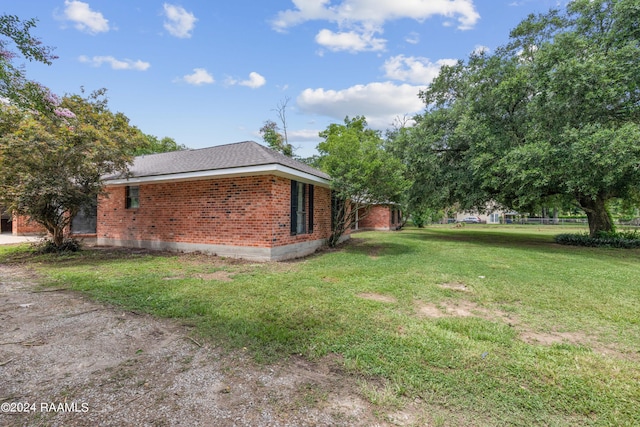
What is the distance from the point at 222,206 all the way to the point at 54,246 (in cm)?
591

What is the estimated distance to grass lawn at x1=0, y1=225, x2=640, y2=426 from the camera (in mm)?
2320

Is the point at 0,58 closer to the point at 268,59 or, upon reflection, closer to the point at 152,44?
the point at 152,44

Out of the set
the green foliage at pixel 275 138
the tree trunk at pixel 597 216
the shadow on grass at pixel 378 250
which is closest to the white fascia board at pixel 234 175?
the shadow on grass at pixel 378 250

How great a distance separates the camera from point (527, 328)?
12.3 feet

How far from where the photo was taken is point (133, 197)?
418 inches

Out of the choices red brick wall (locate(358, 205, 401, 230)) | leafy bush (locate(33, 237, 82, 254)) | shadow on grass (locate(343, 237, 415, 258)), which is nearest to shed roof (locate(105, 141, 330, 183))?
leafy bush (locate(33, 237, 82, 254))

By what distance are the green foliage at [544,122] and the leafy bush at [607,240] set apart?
0.81 m

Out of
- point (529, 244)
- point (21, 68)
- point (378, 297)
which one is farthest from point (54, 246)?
point (529, 244)

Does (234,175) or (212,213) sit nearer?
(234,175)

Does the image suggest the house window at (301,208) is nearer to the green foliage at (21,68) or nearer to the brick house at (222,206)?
the brick house at (222,206)

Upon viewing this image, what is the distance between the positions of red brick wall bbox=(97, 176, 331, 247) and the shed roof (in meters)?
0.48

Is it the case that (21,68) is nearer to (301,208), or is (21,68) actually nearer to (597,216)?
(301,208)

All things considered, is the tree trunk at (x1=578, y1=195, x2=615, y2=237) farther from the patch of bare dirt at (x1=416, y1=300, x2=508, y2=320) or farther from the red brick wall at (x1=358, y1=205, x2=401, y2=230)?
the patch of bare dirt at (x1=416, y1=300, x2=508, y2=320)

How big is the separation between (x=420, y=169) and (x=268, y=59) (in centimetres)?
938
